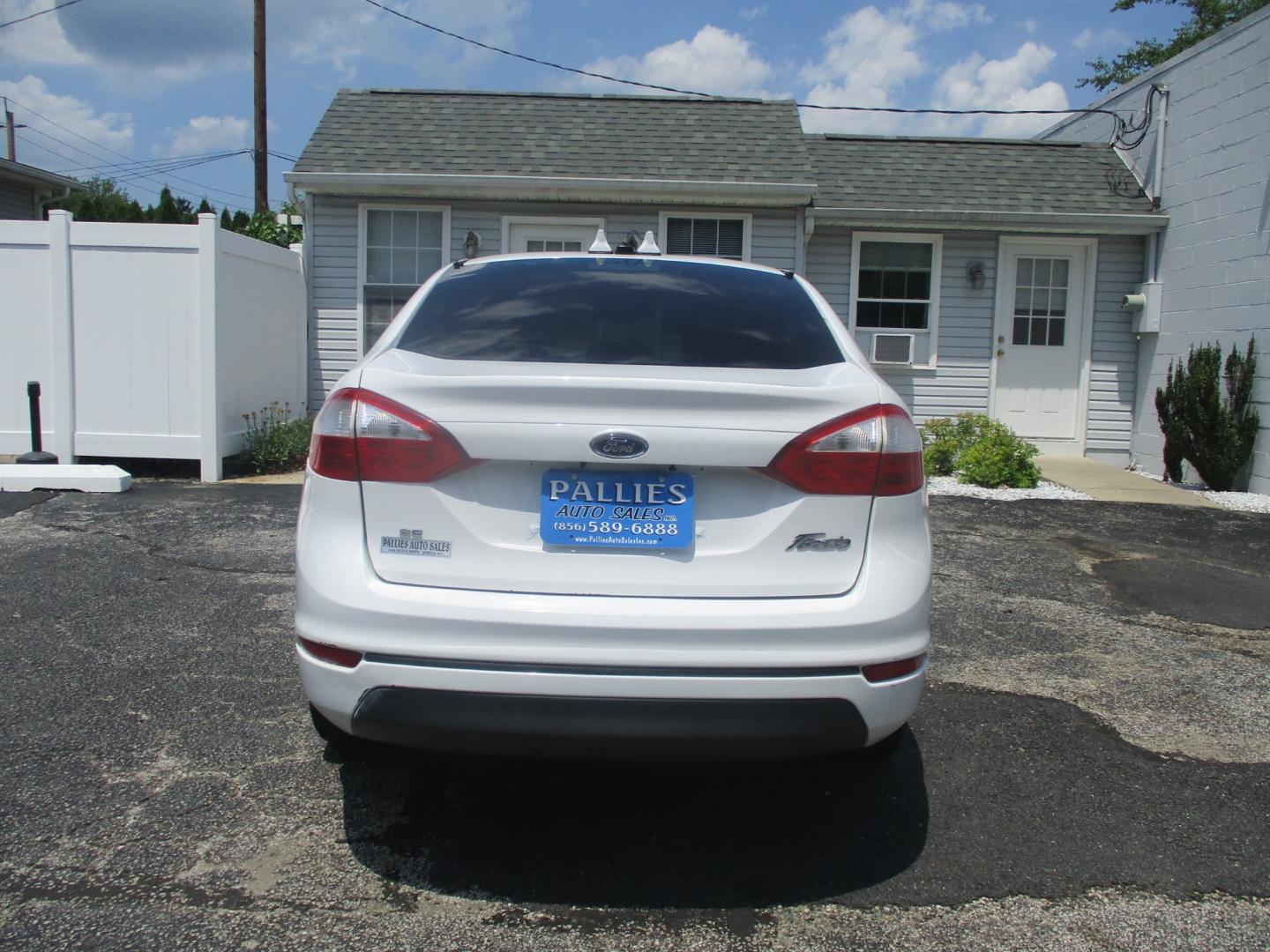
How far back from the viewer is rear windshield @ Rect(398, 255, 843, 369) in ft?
9.13

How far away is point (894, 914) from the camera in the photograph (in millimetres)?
2465

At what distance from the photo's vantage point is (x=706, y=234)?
433 inches

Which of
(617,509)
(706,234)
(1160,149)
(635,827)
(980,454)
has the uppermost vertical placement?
(1160,149)

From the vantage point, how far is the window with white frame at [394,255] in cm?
1093

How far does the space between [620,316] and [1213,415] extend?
27.9 ft

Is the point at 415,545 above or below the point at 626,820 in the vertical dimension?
above

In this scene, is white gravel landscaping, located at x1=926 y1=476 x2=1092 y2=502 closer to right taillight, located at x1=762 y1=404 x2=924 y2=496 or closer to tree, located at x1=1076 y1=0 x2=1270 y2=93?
right taillight, located at x1=762 y1=404 x2=924 y2=496

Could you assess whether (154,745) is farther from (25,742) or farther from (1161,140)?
(1161,140)

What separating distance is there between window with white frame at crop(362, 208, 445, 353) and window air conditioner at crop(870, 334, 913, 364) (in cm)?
Answer: 488

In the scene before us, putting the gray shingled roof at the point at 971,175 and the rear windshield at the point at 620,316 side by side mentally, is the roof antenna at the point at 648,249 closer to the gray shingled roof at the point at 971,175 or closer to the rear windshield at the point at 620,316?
the rear windshield at the point at 620,316

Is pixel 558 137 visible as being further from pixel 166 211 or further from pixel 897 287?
pixel 166 211

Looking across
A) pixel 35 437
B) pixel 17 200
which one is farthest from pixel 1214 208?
pixel 17 200

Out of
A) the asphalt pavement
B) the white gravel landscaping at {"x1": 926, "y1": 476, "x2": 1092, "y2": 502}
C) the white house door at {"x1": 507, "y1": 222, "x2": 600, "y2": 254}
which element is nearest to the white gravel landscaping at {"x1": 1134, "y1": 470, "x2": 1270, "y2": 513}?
the white gravel landscaping at {"x1": 926, "y1": 476, "x2": 1092, "y2": 502}

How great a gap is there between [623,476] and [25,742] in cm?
236
